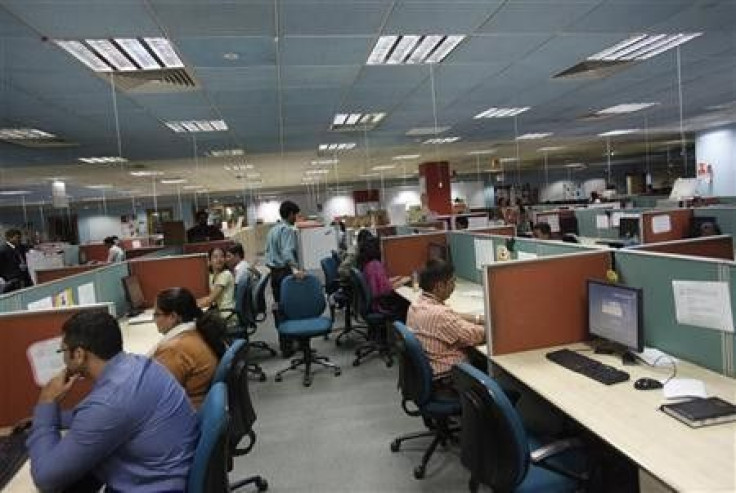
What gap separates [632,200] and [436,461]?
7.96 meters

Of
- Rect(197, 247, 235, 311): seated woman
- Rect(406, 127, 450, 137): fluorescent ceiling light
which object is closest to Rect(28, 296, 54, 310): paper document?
Rect(197, 247, 235, 311): seated woman

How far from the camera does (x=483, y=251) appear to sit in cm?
428

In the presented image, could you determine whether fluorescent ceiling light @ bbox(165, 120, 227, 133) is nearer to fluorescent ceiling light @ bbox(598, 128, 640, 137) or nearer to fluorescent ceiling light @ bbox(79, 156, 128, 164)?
fluorescent ceiling light @ bbox(79, 156, 128, 164)

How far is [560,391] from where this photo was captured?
1927 mm

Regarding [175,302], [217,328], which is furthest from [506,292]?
[175,302]

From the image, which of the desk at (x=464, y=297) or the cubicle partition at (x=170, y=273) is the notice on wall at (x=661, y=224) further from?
the cubicle partition at (x=170, y=273)

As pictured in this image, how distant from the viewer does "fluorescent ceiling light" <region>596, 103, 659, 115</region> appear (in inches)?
294

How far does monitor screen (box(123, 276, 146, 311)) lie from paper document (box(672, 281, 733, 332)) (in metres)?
3.85

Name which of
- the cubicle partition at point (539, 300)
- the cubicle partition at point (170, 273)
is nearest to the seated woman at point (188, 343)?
the cubicle partition at point (539, 300)

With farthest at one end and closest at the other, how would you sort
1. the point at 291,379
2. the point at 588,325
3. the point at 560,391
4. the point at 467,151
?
the point at 467,151
the point at 291,379
the point at 588,325
the point at 560,391

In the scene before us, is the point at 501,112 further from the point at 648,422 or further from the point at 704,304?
the point at 648,422

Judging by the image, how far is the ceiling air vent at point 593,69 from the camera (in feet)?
16.3

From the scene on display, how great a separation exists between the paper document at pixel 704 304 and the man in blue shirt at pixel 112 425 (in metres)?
1.92

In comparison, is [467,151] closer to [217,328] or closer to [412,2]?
[412,2]
